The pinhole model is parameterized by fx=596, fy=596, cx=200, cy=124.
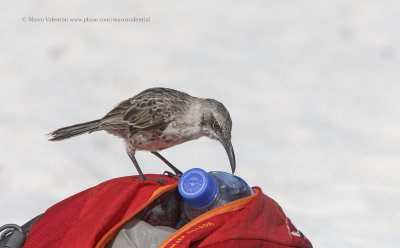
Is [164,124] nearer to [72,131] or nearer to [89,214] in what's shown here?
[72,131]

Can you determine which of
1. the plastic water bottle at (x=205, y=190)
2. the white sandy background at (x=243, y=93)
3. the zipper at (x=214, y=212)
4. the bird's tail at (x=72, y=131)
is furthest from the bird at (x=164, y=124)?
the white sandy background at (x=243, y=93)

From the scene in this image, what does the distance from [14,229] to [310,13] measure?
667 centimetres

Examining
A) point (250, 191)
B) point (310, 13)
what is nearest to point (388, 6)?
point (310, 13)

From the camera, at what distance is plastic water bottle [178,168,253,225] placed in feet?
7.80

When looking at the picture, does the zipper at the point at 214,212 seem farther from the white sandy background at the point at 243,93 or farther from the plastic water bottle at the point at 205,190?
the white sandy background at the point at 243,93

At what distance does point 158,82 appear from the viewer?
6.83 meters

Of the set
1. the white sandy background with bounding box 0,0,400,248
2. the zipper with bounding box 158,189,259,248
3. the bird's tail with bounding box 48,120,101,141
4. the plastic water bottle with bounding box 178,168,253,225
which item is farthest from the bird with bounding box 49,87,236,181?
the white sandy background with bounding box 0,0,400,248

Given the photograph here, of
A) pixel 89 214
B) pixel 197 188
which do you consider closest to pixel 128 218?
pixel 89 214

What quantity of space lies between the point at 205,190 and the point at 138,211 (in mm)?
292

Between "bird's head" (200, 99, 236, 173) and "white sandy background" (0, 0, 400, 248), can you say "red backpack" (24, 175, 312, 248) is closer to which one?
"bird's head" (200, 99, 236, 173)

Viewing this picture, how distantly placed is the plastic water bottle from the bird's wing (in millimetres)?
1027

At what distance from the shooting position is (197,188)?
238 centimetres

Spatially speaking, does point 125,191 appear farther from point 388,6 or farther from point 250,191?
point 388,6

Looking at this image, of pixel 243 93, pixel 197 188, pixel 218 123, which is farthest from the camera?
pixel 243 93
